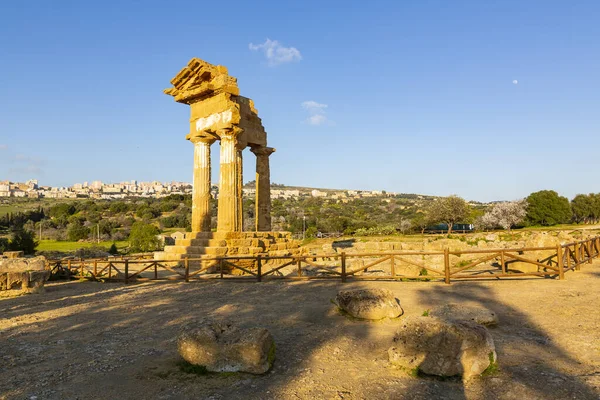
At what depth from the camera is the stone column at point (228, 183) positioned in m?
18.9

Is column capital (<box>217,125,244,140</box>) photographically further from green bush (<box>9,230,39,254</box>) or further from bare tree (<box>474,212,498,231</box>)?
bare tree (<box>474,212,498,231</box>)

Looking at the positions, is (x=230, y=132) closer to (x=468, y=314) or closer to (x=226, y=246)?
(x=226, y=246)

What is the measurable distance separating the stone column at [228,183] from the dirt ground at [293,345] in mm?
7229

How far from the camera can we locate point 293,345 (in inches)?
259

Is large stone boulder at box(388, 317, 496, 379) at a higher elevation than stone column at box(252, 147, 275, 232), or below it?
below

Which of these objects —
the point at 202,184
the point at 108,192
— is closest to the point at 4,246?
the point at 202,184

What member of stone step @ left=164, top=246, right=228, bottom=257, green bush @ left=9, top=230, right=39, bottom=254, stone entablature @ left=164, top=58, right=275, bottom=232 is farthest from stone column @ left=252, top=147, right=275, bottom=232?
green bush @ left=9, top=230, right=39, bottom=254

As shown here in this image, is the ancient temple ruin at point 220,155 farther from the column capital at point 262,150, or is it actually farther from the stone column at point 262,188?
the stone column at point 262,188

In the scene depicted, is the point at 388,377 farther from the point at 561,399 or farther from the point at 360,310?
the point at 360,310

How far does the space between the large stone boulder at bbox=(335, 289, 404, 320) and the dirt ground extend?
0.26 m

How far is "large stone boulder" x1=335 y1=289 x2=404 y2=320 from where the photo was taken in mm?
7973

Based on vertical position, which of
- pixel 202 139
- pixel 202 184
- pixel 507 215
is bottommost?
pixel 507 215

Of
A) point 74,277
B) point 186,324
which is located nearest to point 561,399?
point 186,324

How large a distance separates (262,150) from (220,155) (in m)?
3.86
